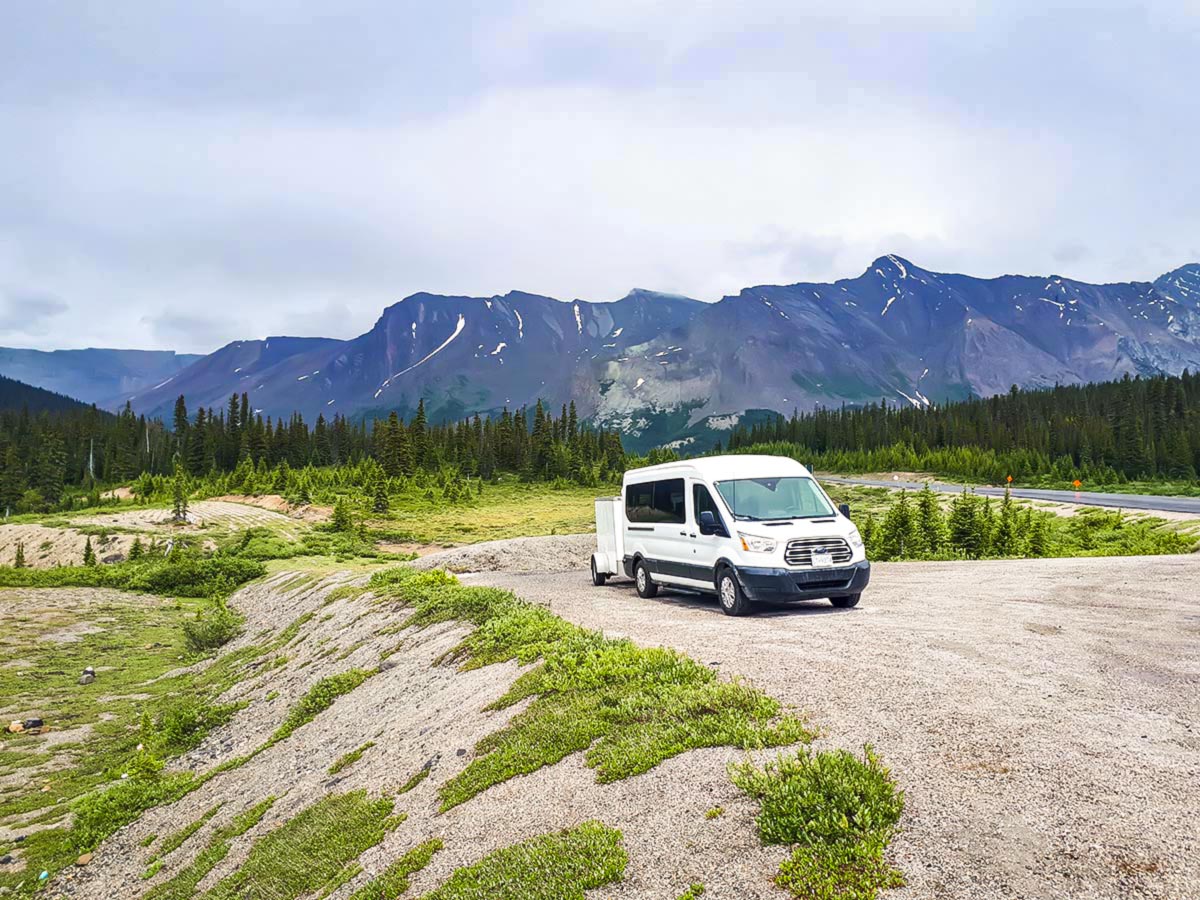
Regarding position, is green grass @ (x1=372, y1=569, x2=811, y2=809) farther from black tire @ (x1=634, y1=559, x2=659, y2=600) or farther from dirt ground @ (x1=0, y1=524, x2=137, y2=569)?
dirt ground @ (x1=0, y1=524, x2=137, y2=569)

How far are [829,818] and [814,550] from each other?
9.88 m

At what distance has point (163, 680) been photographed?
81.5 ft

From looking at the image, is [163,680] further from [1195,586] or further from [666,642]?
[1195,586]

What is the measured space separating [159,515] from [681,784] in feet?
232

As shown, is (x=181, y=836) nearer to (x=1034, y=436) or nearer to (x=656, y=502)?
(x=656, y=502)

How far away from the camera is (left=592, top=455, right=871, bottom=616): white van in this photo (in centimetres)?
1520

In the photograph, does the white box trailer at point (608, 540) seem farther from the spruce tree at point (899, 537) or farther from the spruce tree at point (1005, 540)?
the spruce tree at point (1005, 540)

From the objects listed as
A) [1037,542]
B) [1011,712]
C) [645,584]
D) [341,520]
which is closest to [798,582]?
[645,584]

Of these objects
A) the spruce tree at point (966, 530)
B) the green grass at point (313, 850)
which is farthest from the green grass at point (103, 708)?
the spruce tree at point (966, 530)

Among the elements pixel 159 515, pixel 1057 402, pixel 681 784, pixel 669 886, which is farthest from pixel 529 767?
pixel 1057 402

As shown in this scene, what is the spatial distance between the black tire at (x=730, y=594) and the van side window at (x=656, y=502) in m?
2.03

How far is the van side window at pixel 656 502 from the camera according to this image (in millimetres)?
17875

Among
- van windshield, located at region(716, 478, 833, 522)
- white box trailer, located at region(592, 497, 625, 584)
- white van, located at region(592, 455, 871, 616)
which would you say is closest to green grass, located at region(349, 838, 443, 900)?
white van, located at region(592, 455, 871, 616)

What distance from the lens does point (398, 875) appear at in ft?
23.5
